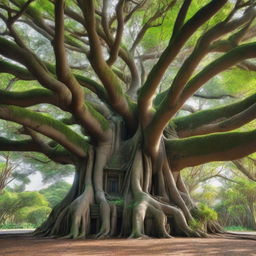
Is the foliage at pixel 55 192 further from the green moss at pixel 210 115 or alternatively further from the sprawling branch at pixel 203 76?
the sprawling branch at pixel 203 76

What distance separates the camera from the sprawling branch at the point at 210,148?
A: 26.7ft

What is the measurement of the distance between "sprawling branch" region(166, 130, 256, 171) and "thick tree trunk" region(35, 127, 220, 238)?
13.6 inches

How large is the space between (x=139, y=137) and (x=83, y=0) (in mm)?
5176

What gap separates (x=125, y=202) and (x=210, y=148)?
8.90 ft

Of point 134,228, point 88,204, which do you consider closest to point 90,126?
point 88,204

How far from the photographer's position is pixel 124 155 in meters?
10.3

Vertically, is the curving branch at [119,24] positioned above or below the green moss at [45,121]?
above

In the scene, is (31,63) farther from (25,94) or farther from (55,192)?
(55,192)

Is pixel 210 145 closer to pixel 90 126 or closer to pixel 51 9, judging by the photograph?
pixel 90 126

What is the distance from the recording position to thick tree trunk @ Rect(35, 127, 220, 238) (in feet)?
25.3

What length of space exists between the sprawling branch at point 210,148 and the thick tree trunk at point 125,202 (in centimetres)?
34

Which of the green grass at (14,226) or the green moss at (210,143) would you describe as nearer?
the green moss at (210,143)

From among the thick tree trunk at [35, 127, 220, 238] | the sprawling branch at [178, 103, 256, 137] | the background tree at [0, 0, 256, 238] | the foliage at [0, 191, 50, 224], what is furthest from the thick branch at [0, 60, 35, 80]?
the foliage at [0, 191, 50, 224]

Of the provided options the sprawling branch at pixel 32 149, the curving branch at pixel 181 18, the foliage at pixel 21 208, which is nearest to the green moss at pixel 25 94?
the curving branch at pixel 181 18
